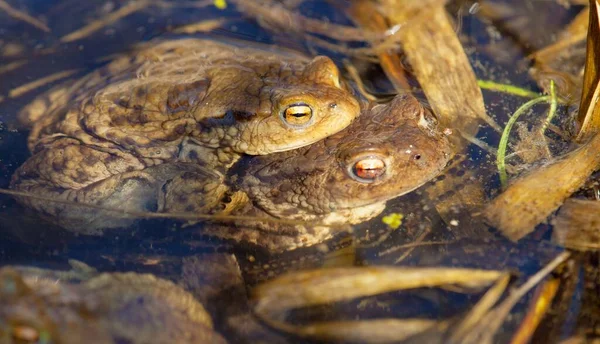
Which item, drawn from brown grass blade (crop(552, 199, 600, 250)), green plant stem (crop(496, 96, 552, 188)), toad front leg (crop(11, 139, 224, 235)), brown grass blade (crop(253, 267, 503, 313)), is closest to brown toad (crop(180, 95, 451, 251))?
toad front leg (crop(11, 139, 224, 235))

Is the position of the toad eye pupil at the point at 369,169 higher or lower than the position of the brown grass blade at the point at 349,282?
higher

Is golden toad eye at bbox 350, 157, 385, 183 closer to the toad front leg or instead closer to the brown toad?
the brown toad

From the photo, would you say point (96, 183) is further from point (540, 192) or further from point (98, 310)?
point (540, 192)

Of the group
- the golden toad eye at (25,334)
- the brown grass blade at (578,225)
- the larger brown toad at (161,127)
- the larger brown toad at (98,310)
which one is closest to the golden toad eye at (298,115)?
the larger brown toad at (161,127)

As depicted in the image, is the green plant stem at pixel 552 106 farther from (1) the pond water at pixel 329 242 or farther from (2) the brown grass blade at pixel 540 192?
(2) the brown grass blade at pixel 540 192

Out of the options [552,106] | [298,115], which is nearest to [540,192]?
[552,106]

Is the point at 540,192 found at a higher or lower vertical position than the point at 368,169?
lower
